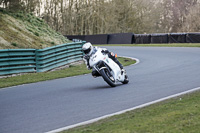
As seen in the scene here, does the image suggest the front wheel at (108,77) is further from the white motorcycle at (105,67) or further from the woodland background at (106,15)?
the woodland background at (106,15)

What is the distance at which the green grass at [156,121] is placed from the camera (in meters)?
5.28

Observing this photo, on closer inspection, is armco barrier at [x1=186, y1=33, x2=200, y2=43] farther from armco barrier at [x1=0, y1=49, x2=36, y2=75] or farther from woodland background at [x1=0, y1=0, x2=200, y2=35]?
woodland background at [x1=0, y1=0, x2=200, y2=35]

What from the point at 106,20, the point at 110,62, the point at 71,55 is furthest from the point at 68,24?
the point at 110,62

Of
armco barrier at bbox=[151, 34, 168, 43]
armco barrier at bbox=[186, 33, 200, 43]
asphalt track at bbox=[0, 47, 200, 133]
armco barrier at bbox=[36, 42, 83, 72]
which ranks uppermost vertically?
asphalt track at bbox=[0, 47, 200, 133]

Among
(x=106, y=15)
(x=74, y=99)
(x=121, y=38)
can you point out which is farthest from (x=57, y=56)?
(x=106, y=15)

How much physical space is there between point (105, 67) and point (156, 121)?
4.85 meters

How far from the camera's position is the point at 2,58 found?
1583 centimetres

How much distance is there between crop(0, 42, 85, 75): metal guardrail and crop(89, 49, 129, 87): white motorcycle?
6.27 m

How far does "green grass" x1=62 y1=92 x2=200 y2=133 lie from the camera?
5.28 metres

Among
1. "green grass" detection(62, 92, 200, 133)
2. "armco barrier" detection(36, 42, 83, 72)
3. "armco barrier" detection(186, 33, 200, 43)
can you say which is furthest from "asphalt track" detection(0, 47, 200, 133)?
"armco barrier" detection(186, 33, 200, 43)

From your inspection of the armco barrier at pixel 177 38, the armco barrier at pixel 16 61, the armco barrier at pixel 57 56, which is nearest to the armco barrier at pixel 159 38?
the armco barrier at pixel 177 38

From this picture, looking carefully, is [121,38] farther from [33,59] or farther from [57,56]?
[33,59]

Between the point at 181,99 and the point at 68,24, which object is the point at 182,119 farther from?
the point at 68,24

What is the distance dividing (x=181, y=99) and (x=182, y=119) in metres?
2.14
